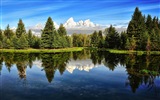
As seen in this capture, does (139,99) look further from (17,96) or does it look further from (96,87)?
(17,96)

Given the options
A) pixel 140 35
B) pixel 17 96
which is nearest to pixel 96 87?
pixel 17 96

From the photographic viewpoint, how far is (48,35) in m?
97.9

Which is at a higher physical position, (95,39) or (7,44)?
(95,39)

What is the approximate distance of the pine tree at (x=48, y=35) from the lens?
97.6 m

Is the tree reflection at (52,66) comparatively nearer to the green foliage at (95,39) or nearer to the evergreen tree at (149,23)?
the evergreen tree at (149,23)

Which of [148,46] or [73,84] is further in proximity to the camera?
[148,46]

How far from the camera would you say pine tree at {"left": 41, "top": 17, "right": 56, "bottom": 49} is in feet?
320

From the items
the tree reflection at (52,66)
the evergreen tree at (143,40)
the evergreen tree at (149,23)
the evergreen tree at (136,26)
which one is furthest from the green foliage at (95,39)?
the tree reflection at (52,66)

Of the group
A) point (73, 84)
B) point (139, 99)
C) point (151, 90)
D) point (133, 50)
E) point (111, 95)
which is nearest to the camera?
point (139, 99)

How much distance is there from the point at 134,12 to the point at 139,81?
2730 inches

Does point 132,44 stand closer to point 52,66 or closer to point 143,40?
point 143,40

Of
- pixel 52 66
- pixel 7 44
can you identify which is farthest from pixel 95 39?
pixel 52 66

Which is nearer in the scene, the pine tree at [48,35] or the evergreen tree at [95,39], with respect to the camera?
the pine tree at [48,35]

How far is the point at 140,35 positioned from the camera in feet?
292
